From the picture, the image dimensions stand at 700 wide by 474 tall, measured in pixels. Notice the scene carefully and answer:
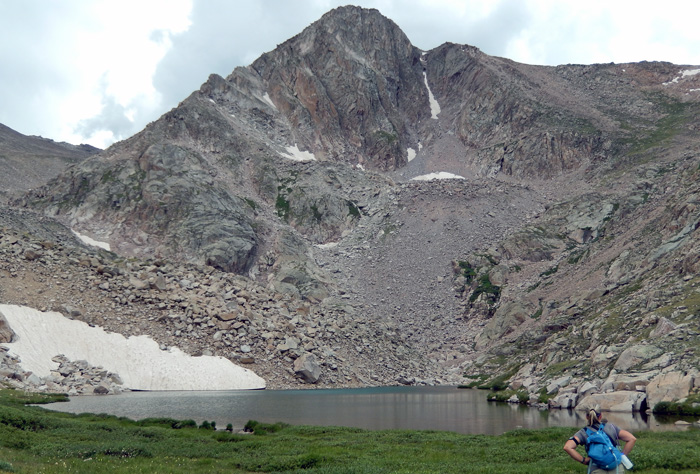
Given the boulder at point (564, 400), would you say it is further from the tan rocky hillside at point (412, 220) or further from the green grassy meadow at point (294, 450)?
the green grassy meadow at point (294, 450)

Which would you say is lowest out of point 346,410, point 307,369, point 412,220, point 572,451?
point 346,410

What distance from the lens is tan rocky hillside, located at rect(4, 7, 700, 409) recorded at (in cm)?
7412

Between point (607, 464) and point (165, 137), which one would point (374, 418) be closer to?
point (607, 464)

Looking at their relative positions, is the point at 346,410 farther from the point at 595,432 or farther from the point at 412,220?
the point at 412,220

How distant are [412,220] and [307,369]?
6935 cm

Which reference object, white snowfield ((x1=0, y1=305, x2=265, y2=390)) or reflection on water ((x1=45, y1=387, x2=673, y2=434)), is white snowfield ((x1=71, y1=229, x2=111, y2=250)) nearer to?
white snowfield ((x1=0, y1=305, x2=265, y2=390))

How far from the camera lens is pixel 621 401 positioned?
132ft

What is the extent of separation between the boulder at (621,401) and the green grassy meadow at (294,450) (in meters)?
10.5

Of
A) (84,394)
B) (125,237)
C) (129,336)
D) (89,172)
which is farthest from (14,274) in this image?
(89,172)

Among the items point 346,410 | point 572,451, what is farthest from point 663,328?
point 572,451

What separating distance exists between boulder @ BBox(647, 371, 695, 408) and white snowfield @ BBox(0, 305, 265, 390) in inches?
1878

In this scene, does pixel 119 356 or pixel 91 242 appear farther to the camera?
pixel 91 242

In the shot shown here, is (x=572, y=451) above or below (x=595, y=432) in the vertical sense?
below

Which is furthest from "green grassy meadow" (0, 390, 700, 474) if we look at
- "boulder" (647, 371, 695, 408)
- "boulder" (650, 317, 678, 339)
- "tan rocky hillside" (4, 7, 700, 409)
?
"boulder" (650, 317, 678, 339)
